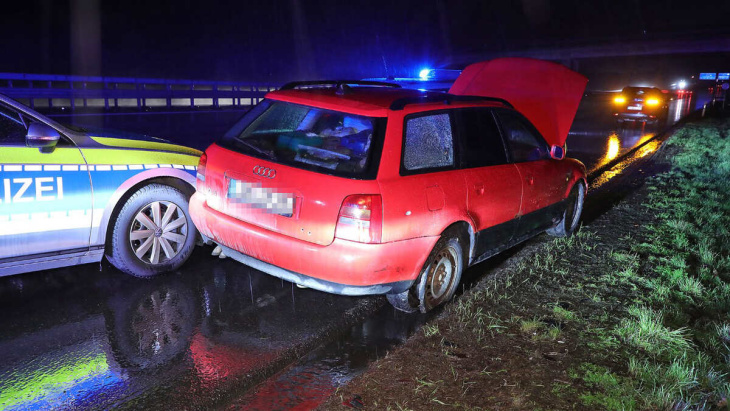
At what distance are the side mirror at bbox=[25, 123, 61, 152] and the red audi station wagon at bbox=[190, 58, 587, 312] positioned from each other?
105 centimetres

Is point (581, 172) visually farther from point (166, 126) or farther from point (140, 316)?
point (166, 126)

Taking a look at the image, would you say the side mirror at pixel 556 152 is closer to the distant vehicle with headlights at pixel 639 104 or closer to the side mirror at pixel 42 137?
the side mirror at pixel 42 137

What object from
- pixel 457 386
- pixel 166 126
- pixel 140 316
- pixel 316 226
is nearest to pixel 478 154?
pixel 316 226

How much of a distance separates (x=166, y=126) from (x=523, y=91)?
1117 cm

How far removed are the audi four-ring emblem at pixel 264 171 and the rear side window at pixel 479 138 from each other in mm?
1464

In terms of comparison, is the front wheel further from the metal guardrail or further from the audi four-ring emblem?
the metal guardrail

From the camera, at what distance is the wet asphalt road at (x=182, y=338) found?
11.0ft

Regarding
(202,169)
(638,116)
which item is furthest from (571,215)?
(638,116)

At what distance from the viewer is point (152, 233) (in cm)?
496

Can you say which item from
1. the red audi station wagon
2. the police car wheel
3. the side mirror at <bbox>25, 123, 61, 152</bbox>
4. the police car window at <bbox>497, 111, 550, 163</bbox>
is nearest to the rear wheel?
the red audi station wagon

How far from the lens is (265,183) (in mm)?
4105

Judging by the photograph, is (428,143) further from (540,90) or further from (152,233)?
(540,90)

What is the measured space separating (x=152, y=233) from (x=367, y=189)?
2125 mm

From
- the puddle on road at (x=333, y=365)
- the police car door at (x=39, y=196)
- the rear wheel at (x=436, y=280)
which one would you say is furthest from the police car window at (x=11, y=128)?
the rear wheel at (x=436, y=280)
